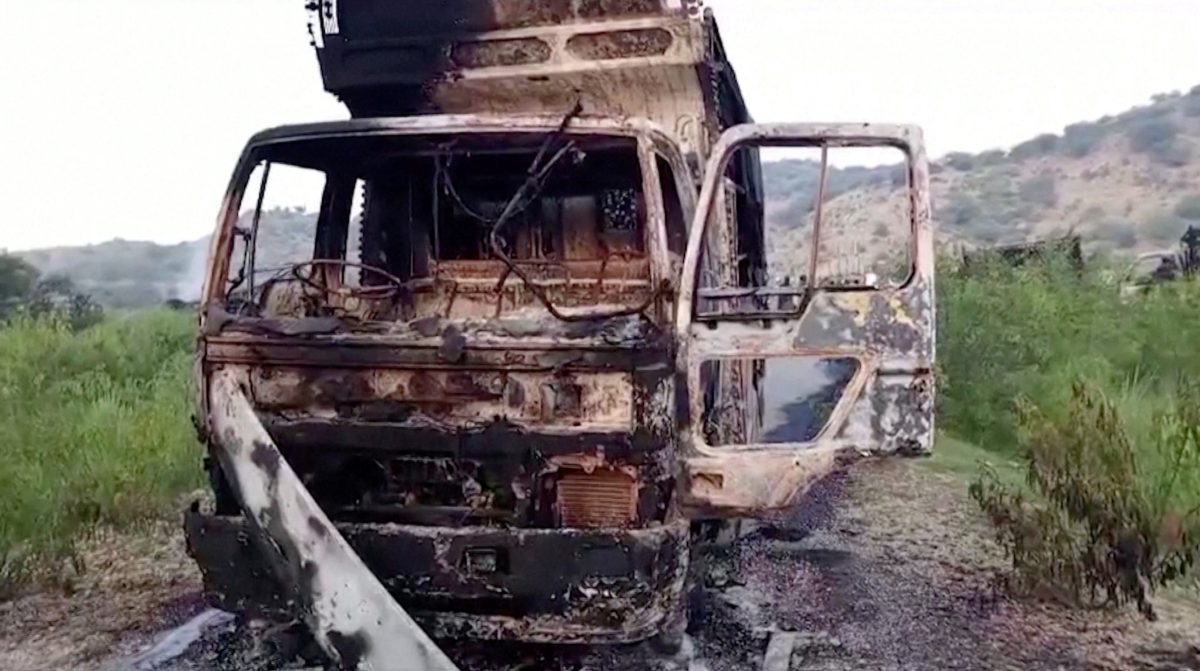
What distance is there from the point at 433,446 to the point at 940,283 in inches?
359

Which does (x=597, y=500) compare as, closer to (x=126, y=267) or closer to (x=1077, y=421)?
(x=1077, y=421)

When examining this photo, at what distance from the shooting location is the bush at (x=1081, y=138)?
46.0 metres

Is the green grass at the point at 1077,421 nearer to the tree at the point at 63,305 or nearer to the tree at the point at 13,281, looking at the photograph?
the tree at the point at 63,305

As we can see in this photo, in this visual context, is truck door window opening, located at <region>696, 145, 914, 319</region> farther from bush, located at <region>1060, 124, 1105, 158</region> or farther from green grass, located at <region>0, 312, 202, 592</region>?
bush, located at <region>1060, 124, 1105, 158</region>

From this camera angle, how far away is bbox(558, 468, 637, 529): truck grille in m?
3.91

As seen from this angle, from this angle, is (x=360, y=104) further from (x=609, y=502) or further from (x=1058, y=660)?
(x=1058, y=660)

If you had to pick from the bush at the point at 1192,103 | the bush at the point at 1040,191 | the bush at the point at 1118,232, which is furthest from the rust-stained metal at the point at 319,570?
the bush at the point at 1192,103

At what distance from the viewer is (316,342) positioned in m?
4.03

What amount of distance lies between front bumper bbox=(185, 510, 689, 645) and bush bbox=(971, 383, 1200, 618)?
241cm

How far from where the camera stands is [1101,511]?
5.36 metres

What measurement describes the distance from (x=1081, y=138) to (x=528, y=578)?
4837 cm

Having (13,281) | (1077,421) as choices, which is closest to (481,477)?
(1077,421)

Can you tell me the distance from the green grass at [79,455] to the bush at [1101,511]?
4925mm

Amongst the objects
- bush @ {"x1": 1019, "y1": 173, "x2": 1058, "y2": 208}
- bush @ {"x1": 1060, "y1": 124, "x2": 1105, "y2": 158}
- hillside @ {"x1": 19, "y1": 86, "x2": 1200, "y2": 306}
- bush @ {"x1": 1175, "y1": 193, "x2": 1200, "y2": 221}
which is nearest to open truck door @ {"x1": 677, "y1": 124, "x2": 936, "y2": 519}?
hillside @ {"x1": 19, "y1": 86, "x2": 1200, "y2": 306}
